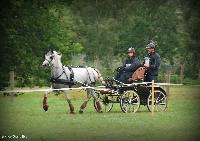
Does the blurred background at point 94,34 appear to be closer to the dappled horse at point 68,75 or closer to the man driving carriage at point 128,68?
the dappled horse at point 68,75

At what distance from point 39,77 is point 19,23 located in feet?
11.2

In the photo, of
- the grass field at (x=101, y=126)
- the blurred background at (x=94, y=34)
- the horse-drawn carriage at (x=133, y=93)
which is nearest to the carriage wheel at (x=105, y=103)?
the horse-drawn carriage at (x=133, y=93)

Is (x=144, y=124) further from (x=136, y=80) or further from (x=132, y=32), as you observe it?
(x=132, y=32)

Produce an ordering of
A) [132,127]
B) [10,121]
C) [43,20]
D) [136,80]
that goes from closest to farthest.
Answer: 1. [132,127]
2. [10,121]
3. [136,80]
4. [43,20]

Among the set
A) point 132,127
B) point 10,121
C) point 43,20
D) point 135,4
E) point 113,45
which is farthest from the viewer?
point 113,45

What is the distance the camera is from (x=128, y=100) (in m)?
14.9

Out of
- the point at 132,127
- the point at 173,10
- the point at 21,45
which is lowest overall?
the point at 132,127

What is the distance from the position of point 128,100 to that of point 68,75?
61.1 inches

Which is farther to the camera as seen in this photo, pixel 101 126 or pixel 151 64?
pixel 151 64

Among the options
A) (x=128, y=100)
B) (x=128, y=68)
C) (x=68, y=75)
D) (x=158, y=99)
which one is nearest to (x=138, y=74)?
(x=128, y=68)

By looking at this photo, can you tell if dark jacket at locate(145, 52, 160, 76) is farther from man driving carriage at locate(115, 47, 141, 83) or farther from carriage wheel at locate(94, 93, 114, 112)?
carriage wheel at locate(94, 93, 114, 112)

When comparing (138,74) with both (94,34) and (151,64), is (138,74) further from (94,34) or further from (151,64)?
(94,34)

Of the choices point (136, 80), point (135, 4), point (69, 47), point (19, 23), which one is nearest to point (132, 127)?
point (136, 80)

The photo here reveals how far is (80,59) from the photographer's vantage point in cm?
2855
